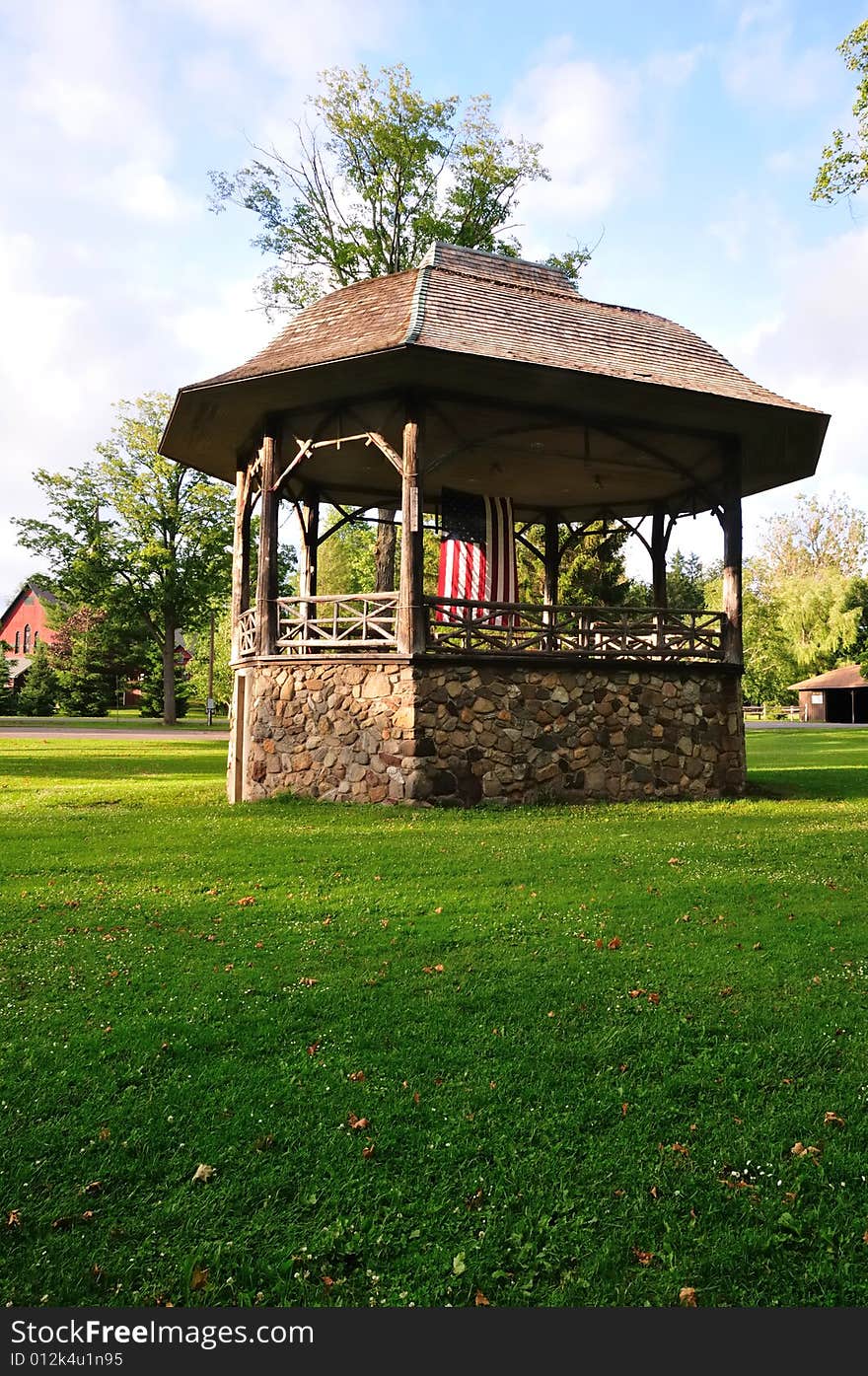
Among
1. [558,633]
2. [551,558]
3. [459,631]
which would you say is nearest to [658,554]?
[551,558]

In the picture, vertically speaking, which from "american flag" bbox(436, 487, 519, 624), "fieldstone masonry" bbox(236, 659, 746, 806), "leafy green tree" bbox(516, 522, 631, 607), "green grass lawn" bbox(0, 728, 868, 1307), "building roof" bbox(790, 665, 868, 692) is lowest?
"green grass lawn" bbox(0, 728, 868, 1307)

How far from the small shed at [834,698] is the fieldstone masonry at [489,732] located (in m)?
41.4

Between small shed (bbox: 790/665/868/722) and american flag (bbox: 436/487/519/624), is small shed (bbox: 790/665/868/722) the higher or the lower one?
the lower one

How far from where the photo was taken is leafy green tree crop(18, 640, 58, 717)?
5219 cm

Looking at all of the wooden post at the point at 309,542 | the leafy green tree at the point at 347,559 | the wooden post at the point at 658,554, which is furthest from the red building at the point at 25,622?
the wooden post at the point at 658,554

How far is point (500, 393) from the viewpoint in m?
13.5

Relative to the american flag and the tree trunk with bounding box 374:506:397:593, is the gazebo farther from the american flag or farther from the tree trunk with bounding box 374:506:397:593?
the tree trunk with bounding box 374:506:397:593

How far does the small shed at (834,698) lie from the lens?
51.5 meters

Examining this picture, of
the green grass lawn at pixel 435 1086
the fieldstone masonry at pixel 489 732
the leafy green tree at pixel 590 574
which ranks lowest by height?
the green grass lawn at pixel 435 1086

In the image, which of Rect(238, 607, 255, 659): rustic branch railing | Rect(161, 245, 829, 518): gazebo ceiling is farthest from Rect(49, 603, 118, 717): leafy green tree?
Rect(161, 245, 829, 518): gazebo ceiling

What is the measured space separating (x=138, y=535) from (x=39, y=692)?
16.0m

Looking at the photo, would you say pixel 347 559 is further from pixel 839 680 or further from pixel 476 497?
pixel 476 497

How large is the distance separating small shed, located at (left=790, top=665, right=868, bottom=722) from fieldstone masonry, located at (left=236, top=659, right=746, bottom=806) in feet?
136

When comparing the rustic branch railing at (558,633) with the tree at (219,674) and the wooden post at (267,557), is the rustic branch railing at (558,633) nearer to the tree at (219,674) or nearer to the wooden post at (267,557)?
the wooden post at (267,557)
